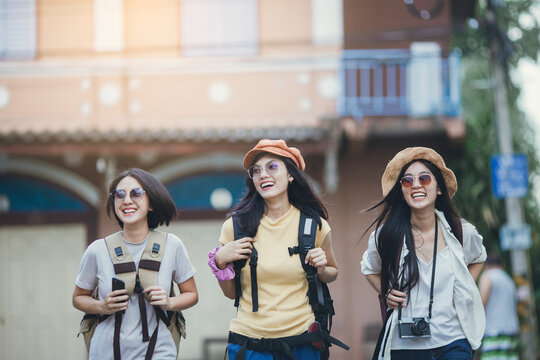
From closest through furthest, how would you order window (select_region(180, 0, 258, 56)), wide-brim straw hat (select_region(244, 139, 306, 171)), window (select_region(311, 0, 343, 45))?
wide-brim straw hat (select_region(244, 139, 306, 171)), window (select_region(311, 0, 343, 45)), window (select_region(180, 0, 258, 56))

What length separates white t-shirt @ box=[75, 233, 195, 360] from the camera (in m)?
4.84

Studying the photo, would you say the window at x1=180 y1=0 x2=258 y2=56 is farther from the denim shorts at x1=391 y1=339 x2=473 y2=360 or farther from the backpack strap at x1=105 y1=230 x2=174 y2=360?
the denim shorts at x1=391 y1=339 x2=473 y2=360

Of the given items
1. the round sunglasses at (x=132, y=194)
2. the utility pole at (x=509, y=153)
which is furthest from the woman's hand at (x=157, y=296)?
the utility pole at (x=509, y=153)

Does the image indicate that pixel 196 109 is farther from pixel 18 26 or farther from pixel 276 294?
pixel 276 294

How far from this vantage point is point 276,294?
490 cm

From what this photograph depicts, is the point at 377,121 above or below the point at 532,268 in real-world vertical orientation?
above

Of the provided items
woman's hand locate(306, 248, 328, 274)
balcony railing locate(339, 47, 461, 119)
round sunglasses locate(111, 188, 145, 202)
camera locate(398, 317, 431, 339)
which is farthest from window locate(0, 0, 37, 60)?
camera locate(398, 317, 431, 339)

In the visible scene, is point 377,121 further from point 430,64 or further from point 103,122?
point 103,122

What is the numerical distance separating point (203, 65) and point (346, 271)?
4.47 metres

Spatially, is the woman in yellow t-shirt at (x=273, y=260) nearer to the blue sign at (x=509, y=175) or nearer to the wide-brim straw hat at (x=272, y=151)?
the wide-brim straw hat at (x=272, y=151)

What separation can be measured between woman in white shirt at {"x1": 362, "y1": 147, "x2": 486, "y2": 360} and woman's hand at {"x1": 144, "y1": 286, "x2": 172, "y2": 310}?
133 centimetres

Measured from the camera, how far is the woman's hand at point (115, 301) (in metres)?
4.77

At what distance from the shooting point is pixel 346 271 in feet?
45.1

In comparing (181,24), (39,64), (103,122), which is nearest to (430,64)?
(181,24)
